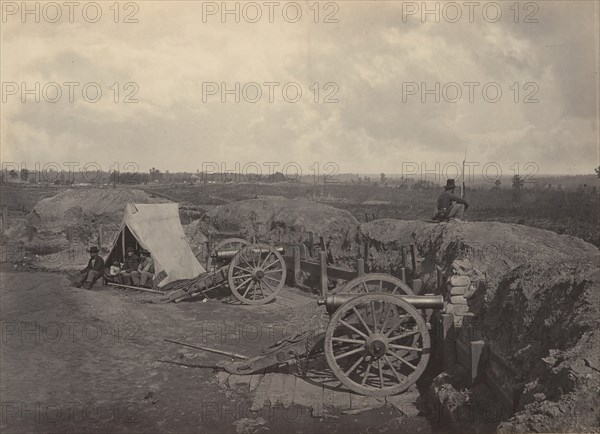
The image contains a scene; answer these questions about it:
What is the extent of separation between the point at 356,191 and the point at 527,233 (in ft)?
122

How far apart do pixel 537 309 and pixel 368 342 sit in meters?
2.23

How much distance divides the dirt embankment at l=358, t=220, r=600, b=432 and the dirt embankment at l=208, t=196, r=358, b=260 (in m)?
5.10

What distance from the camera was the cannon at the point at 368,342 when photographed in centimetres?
688

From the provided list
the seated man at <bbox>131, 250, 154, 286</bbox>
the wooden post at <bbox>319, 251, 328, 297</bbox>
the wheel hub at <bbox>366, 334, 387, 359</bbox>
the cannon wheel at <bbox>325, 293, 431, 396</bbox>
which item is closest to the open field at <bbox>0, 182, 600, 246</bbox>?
the wooden post at <bbox>319, 251, 328, 297</bbox>

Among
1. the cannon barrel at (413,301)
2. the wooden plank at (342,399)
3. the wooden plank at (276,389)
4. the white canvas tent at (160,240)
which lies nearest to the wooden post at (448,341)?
the cannon barrel at (413,301)

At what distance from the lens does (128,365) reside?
26.9ft

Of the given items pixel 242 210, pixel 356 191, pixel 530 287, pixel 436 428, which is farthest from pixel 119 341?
pixel 356 191

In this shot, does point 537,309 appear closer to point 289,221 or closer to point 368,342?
point 368,342

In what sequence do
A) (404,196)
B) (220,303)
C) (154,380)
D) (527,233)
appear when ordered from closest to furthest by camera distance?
(154,380), (527,233), (220,303), (404,196)

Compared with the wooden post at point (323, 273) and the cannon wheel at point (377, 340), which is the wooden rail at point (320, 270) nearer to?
the wooden post at point (323, 273)

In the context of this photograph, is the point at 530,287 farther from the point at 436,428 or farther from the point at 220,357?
the point at 220,357

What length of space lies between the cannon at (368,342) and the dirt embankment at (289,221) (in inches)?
323

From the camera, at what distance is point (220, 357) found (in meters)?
8.74

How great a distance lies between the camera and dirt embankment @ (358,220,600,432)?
174 inches
